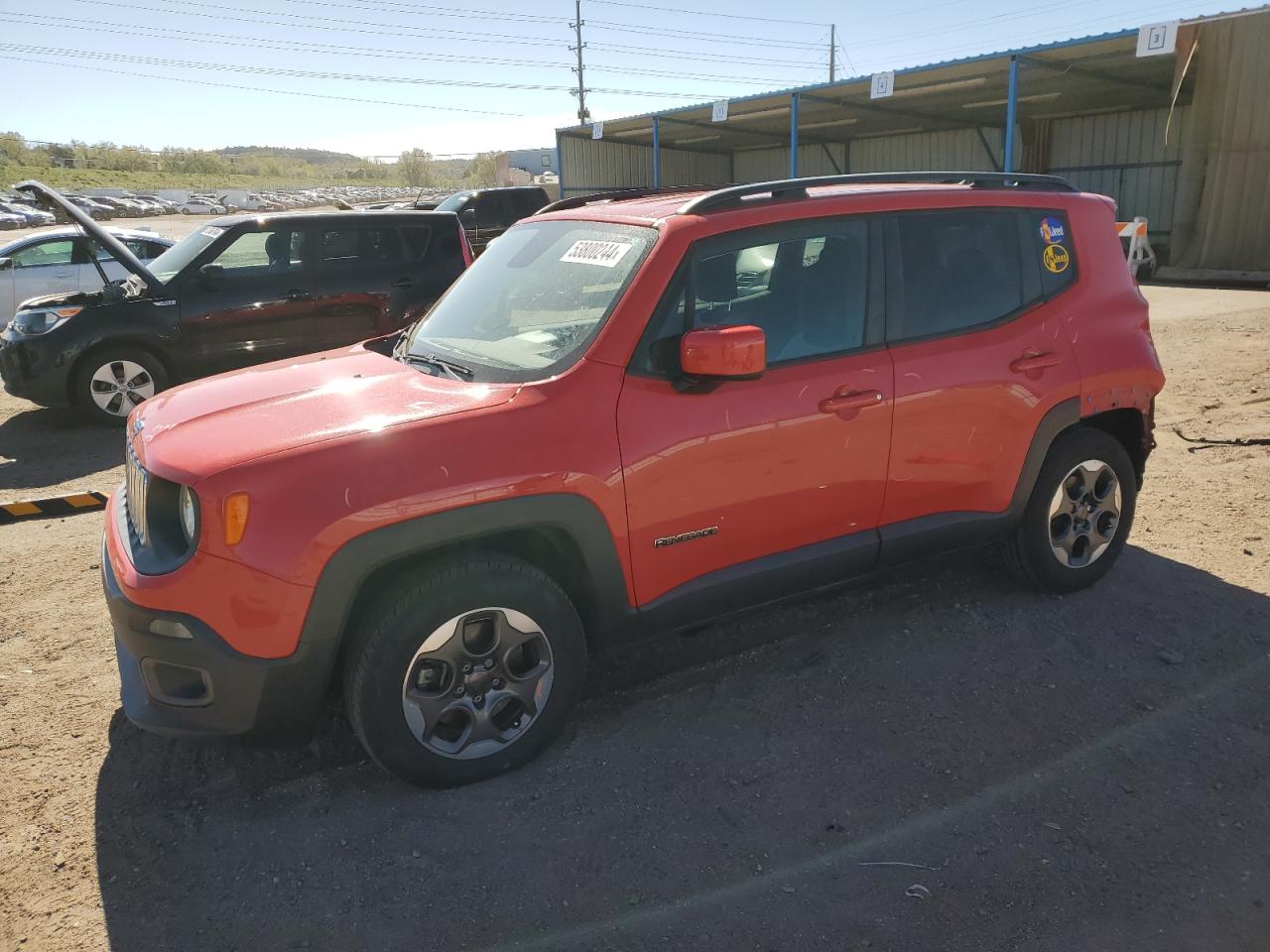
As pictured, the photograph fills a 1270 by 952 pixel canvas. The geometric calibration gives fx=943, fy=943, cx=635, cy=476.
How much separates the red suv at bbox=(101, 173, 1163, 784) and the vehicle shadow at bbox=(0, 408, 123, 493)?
3.90 metres

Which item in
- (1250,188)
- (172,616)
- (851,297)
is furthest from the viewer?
(1250,188)

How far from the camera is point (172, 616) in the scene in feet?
8.63

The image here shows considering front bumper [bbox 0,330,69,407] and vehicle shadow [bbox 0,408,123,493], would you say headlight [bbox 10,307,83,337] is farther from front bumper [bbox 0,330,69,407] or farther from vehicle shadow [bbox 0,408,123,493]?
vehicle shadow [bbox 0,408,123,493]

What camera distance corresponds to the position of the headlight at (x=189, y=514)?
263 cm

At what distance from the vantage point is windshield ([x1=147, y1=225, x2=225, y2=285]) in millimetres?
8078

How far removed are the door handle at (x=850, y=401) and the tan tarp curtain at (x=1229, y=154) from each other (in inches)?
656

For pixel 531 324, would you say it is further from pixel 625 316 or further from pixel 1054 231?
pixel 1054 231

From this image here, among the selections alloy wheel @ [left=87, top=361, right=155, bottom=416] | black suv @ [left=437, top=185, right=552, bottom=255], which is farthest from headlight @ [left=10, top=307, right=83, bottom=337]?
black suv @ [left=437, top=185, right=552, bottom=255]

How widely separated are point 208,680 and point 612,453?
1343 millimetres

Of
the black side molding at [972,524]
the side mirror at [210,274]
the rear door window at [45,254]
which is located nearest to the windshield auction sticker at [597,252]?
the black side molding at [972,524]

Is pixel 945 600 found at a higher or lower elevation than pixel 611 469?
lower

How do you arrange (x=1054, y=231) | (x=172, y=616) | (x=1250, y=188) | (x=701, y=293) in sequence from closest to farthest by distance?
(x=172, y=616) → (x=701, y=293) → (x=1054, y=231) → (x=1250, y=188)

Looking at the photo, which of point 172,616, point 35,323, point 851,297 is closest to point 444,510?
point 172,616

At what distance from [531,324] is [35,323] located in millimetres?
6265
